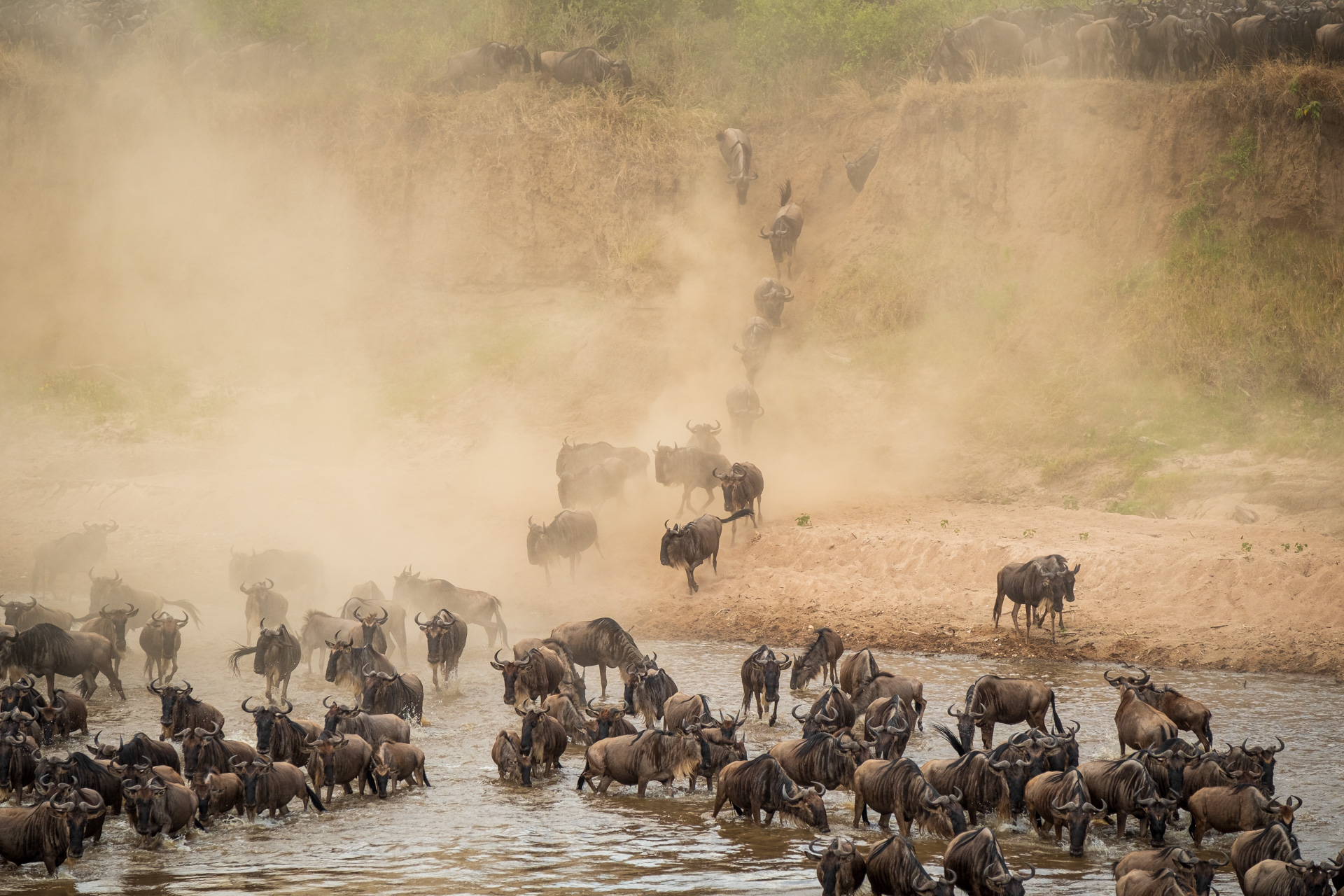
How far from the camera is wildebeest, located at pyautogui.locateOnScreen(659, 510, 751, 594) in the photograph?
2139 cm

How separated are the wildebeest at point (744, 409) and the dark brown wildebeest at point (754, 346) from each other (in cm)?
213

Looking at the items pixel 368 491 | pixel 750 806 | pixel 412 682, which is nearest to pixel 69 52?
pixel 368 491

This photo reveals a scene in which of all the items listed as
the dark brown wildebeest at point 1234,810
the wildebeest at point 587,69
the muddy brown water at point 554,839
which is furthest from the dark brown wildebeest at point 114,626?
the wildebeest at point 587,69

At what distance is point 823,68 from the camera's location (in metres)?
→ 39.7

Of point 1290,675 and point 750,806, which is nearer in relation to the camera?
point 750,806

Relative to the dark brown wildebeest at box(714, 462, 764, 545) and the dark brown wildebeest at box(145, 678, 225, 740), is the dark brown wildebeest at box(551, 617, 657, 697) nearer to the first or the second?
the dark brown wildebeest at box(145, 678, 225, 740)

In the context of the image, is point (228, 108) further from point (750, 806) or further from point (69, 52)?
point (750, 806)

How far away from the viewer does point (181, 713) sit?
13.7 meters

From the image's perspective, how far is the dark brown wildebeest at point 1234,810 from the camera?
1059 cm

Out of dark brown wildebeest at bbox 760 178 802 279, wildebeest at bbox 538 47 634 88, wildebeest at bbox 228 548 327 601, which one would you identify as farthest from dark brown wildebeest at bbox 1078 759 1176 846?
wildebeest at bbox 538 47 634 88

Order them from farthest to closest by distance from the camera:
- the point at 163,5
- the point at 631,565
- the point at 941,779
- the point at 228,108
Result: 1. the point at 163,5
2. the point at 228,108
3. the point at 631,565
4. the point at 941,779

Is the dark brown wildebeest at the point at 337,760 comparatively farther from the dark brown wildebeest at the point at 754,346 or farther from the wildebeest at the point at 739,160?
the wildebeest at the point at 739,160

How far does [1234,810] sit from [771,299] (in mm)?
23058

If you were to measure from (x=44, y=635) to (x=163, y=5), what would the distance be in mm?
40145
